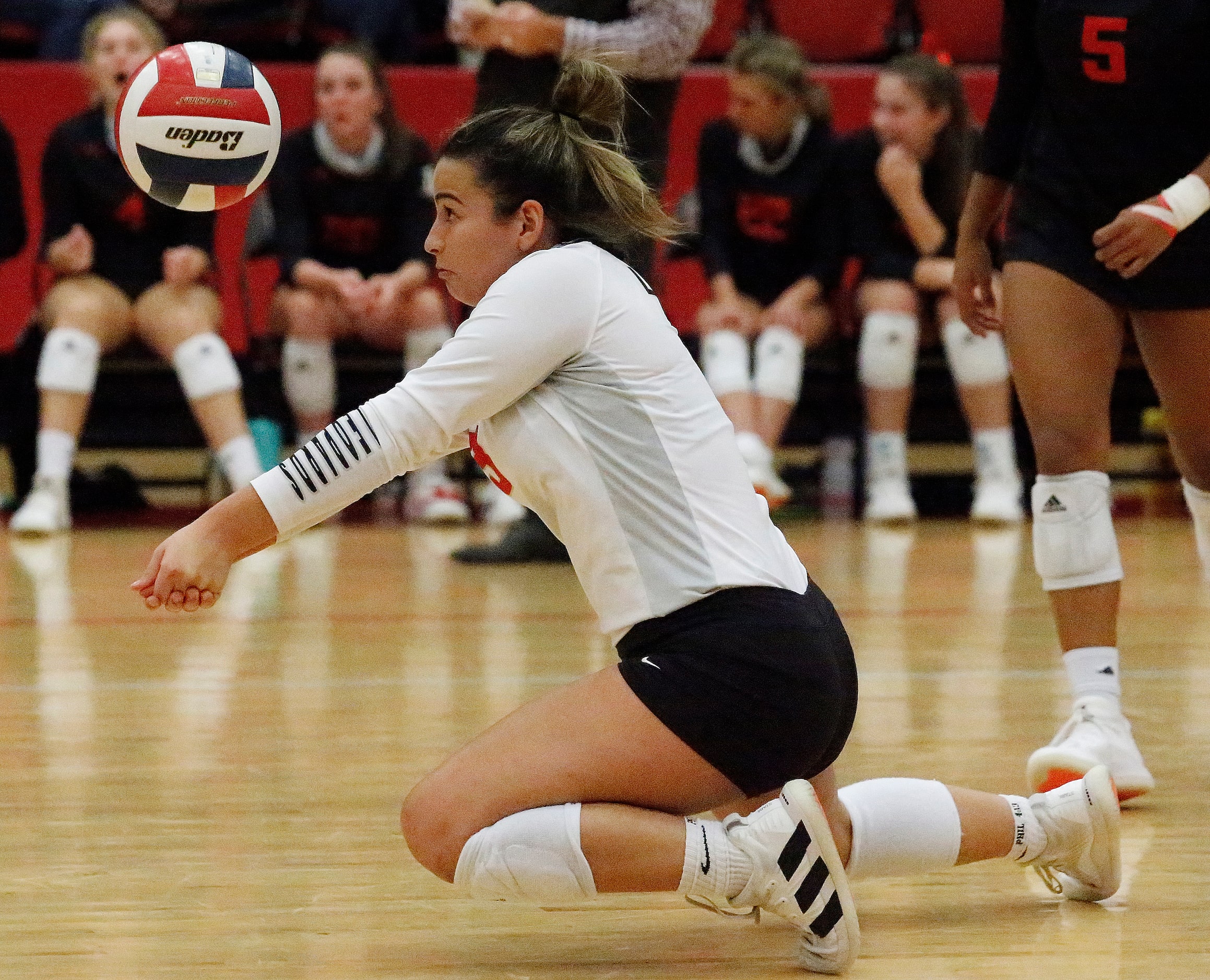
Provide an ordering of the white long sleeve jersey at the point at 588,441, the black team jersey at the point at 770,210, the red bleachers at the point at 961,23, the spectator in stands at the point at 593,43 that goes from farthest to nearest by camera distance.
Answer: the red bleachers at the point at 961,23 → the black team jersey at the point at 770,210 → the spectator in stands at the point at 593,43 → the white long sleeve jersey at the point at 588,441

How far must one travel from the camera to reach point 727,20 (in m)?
8.07

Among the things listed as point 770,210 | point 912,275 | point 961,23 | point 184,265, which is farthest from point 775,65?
point 184,265

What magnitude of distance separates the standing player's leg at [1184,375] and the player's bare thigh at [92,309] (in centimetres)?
424

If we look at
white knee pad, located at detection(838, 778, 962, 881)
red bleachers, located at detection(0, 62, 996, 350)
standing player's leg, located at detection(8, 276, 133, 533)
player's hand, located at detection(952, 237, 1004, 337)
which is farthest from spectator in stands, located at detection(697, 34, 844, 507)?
white knee pad, located at detection(838, 778, 962, 881)

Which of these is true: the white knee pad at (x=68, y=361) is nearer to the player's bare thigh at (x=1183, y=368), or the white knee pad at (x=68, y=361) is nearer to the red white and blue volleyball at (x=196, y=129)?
the red white and blue volleyball at (x=196, y=129)

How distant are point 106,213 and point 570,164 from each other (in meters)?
4.49

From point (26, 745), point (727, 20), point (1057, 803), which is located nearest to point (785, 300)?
point (727, 20)

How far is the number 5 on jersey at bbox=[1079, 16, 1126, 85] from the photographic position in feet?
9.62

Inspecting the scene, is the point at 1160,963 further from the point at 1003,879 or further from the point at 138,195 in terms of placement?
the point at 138,195

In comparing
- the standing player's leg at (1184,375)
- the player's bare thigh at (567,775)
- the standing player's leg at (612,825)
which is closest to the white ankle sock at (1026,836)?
the standing player's leg at (612,825)

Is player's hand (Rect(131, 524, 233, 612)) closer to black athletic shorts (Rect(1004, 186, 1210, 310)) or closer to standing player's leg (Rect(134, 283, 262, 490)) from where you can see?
black athletic shorts (Rect(1004, 186, 1210, 310))

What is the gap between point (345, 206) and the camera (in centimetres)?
665

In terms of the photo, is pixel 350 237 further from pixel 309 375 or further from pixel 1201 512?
pixel 1201 512

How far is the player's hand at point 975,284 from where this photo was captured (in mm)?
3250
